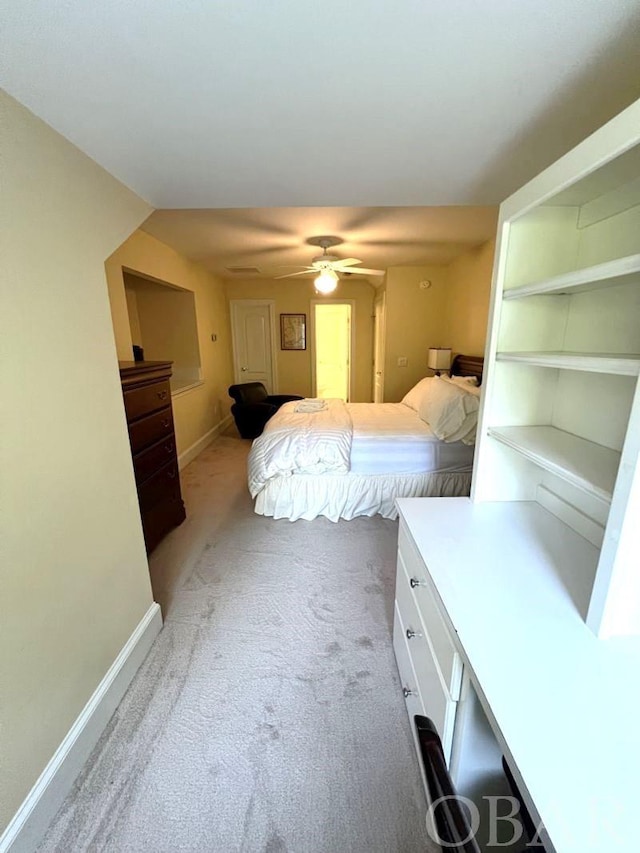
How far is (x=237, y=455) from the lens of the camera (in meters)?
4.35

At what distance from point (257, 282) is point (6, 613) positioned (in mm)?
5366

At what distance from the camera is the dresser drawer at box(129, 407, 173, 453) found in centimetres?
212

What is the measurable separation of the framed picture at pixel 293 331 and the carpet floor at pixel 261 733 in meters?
4.23

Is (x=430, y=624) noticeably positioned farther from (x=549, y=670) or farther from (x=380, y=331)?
(x=380, y=331)

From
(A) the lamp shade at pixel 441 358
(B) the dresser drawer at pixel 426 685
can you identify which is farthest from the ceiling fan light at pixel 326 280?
(B) the dresser drawer at pixel 426 685

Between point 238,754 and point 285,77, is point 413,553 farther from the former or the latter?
point 285,77

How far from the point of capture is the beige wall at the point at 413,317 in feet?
14.6

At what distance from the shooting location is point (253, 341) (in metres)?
5.76

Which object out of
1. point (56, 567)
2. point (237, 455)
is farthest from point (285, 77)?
point (237, 455)

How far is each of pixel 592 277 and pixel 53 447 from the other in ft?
5.37

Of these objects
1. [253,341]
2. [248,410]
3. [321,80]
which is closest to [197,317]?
[248,410]

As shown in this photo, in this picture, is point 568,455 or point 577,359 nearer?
point 577,359

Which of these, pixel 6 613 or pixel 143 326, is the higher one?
pixel 143 326

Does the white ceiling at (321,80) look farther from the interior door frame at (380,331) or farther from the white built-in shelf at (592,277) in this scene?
the interior door frame at (380,331)
